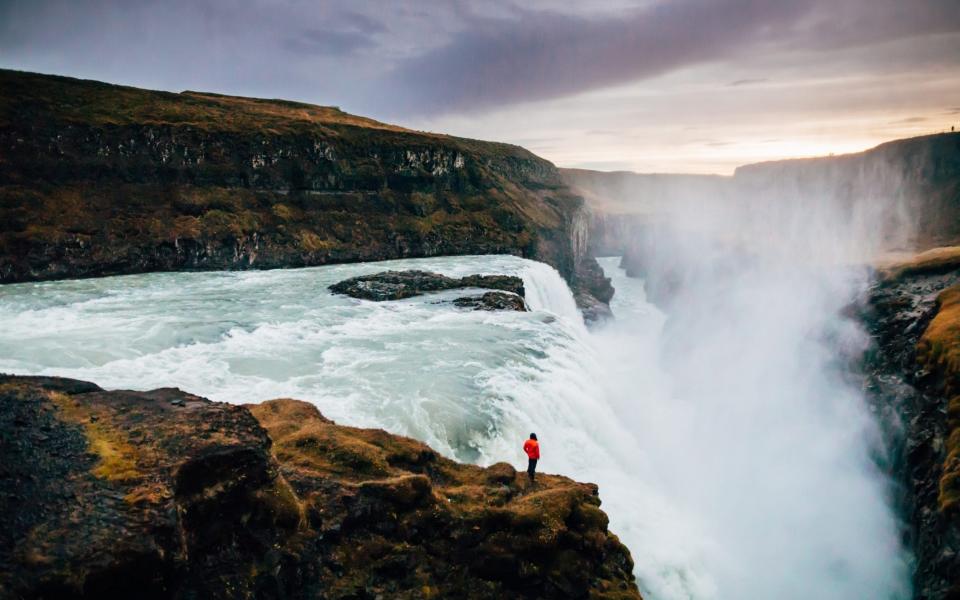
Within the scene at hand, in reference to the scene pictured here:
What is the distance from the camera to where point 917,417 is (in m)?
28.3

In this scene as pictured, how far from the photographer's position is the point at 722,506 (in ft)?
99.2

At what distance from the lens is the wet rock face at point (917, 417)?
20.8 m

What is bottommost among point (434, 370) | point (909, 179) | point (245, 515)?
point (434, 370)

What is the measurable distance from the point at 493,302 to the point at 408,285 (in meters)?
11.1

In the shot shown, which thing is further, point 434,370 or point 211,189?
point 211,189

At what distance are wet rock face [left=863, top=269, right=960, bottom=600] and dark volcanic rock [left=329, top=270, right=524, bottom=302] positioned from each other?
95.9 feet

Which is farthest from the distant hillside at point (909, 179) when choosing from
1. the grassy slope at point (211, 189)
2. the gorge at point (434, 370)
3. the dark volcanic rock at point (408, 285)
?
the dark volcanic rock at point (408, 285)

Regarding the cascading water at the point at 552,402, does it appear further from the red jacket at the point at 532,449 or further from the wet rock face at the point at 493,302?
the red jacket at the point at 532,449

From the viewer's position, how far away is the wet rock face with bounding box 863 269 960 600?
20.8 metres

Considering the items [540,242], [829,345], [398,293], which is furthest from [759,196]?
[398,293]

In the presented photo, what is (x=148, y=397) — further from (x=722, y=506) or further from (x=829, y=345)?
(x=829, y=345)

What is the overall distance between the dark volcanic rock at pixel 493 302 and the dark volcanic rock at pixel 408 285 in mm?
3719

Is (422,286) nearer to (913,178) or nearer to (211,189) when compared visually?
(211,189)

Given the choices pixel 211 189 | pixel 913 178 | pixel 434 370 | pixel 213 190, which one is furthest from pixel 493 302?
pixel 913 178
